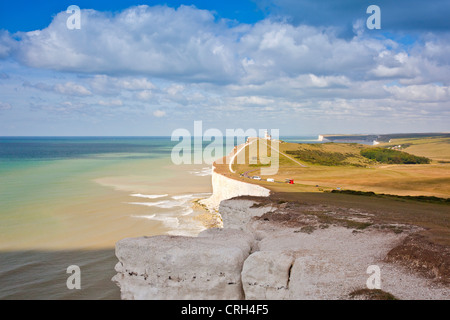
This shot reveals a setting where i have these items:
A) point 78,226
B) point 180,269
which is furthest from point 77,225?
point 180,269

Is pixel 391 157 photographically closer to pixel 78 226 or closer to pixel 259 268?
pixel 78 226

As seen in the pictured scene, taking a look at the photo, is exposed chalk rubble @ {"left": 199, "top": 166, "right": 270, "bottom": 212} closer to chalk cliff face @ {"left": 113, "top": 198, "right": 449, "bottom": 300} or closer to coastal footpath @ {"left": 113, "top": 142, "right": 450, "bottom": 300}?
coastal footpath @ {"left": 113, "top": 142, "right": 450, "bottom": 300}

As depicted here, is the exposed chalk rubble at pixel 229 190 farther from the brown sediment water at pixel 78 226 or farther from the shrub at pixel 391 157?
the shrub at pixel 391 157

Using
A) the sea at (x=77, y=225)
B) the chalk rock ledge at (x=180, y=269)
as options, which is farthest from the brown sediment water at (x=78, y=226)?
the chalk rock ledge at (x=180, y=269)

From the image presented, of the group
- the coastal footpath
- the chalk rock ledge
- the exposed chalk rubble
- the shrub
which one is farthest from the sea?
the shrub

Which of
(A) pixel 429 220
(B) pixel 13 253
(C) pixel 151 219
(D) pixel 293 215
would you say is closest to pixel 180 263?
(D) pixel 293 215

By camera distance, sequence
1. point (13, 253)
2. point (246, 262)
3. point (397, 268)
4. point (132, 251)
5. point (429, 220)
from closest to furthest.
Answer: point (397, 268) → point (246, 262) → point (132, 251) → point (429, 220) → point (13, 253)
